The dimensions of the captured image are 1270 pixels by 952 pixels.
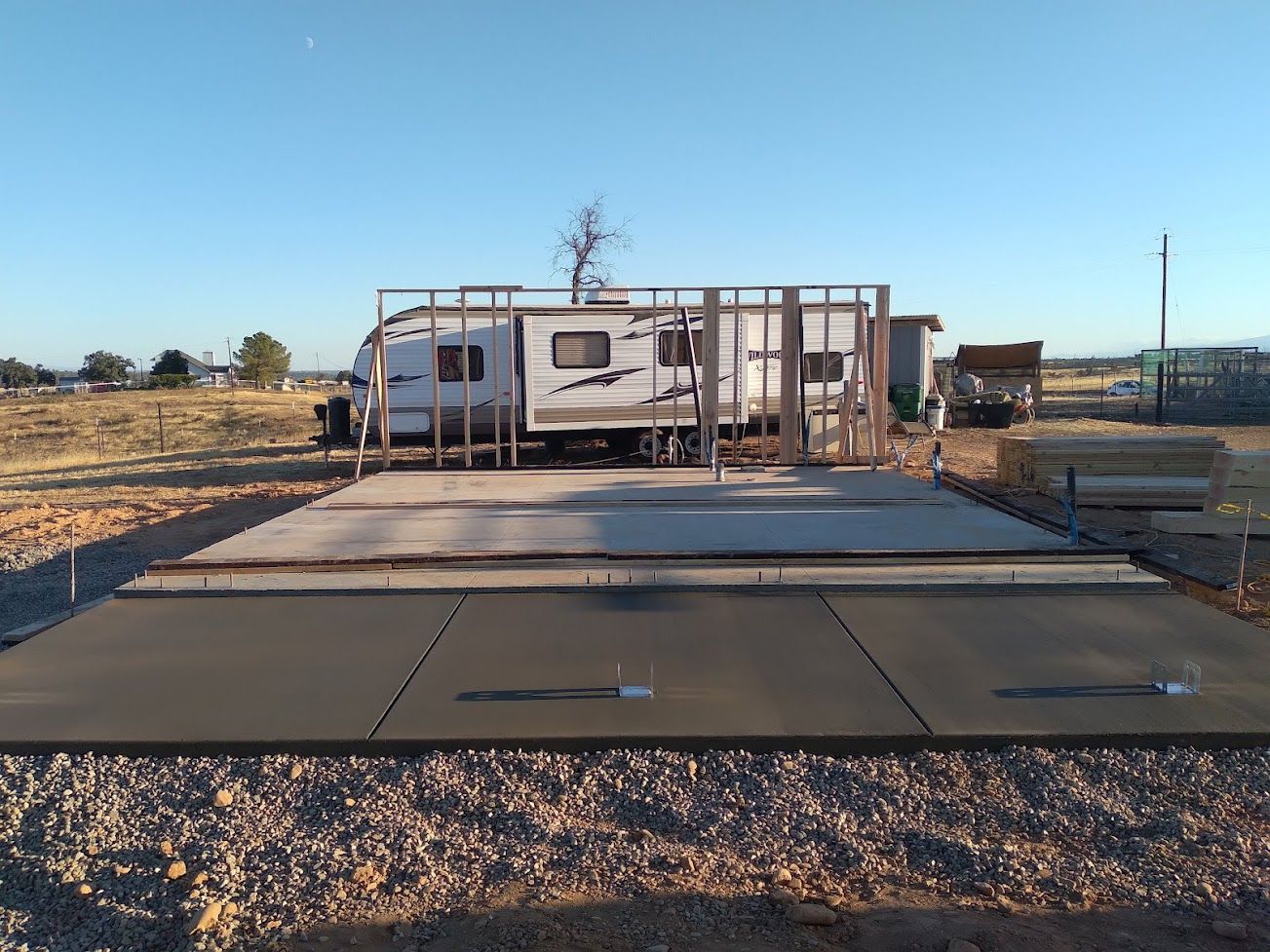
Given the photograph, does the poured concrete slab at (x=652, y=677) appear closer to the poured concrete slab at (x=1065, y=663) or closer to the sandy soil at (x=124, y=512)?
the poured concrete slab at (x=1065, y=663)

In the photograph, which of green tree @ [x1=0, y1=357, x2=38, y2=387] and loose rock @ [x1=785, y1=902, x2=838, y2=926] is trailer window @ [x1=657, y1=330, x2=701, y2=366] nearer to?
loose rock @ [x1=785, y1=902, x2=838, y2=926]

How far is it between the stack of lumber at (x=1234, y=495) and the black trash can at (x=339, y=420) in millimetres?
12769

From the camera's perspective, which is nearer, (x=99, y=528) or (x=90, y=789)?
(x=90, y=789)

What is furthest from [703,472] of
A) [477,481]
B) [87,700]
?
[87,700]

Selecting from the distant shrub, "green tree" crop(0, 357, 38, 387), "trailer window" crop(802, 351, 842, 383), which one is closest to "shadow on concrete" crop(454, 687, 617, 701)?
"trailer window" crop(802, 351, 842, 383)

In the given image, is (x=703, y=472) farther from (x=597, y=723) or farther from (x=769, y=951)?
(x=769, y=951)

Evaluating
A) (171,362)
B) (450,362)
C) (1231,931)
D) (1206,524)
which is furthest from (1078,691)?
(171,362)

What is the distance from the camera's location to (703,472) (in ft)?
36.0

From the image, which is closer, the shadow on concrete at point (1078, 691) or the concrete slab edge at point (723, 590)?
the shadow on concrete at point (1078, 691)

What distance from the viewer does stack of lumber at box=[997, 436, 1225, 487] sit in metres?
10.8

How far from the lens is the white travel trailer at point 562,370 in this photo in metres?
14.2

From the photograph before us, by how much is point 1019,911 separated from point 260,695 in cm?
333

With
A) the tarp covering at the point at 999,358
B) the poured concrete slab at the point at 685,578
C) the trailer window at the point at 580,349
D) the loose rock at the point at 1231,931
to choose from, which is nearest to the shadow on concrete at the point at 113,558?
the poured concrete slab at the point at 685,578

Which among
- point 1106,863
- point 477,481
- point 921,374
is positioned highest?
point 921,374
